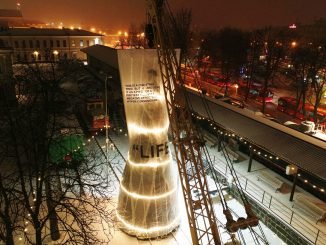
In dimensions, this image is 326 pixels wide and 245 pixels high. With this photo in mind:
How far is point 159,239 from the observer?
13633 millimetres

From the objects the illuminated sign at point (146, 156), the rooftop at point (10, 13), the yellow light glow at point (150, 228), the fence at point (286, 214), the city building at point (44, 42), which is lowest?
the yellow light glow at point (150, 228)

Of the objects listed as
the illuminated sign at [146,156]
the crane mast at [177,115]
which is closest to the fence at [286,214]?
the crane mast at [177,115]

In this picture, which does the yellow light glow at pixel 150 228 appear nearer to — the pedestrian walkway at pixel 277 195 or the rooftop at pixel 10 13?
the pedestrian walkway at pixel 277 195

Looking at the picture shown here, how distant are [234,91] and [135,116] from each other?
3456 centimetres

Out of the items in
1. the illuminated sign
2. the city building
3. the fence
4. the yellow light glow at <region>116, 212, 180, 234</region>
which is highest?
the city building

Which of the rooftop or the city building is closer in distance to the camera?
the city building

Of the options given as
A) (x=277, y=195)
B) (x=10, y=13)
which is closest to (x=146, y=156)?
(x=277, y=195)

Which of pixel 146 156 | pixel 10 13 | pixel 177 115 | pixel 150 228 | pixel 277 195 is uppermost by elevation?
pixel 10 13

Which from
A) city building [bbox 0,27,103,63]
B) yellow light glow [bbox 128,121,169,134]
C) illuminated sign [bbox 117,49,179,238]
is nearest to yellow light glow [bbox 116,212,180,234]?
illuminated sign [bbox 117,49,179,238]

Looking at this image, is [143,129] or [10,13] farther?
[10,13]

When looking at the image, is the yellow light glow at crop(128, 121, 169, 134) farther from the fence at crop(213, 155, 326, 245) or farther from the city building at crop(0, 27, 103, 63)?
the city building at crop(0, 27, 103, 63)

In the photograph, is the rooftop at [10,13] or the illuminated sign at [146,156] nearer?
the illuminated sign at [146,156]

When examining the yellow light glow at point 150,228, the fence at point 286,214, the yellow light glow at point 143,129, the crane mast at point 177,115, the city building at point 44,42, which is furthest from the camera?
the city building at point 44,42

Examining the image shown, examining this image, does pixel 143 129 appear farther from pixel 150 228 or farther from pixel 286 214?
pixel 286 214
